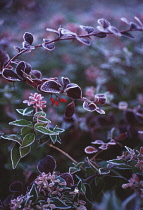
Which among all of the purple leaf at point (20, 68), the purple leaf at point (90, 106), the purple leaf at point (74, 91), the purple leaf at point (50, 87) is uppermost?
the purple leaf at point (20, 68)

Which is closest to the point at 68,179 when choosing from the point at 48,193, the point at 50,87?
the point at 48,193

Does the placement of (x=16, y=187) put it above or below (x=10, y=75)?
below

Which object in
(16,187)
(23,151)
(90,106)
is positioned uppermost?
(90,106)

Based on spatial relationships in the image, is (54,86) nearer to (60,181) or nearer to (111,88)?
Answer: (60,181)

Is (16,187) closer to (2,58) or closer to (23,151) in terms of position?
(23,151)

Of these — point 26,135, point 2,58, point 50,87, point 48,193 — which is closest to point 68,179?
point 48,193

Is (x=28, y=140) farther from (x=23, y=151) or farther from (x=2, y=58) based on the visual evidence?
(x=2, y=58)

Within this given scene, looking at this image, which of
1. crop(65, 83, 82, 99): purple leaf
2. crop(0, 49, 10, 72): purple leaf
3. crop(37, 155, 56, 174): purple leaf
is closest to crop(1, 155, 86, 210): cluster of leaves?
crop(37, 155, 56, 174): purple leaf

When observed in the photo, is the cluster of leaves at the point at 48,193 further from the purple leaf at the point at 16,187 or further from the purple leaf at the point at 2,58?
the purple leaf at the point at 2,58

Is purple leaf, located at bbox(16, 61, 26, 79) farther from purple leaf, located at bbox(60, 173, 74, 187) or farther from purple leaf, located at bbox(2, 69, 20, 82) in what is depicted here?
purple leaf, located at bbox(60, 173, 74, 187)

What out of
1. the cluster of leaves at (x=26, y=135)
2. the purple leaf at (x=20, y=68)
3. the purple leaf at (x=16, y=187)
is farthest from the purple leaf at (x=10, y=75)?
the purple leaf at (x=16, y=187)

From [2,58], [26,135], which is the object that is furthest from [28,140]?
[2,58]

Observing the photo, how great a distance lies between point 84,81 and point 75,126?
2.25ft

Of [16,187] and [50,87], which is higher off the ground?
[50,87]
